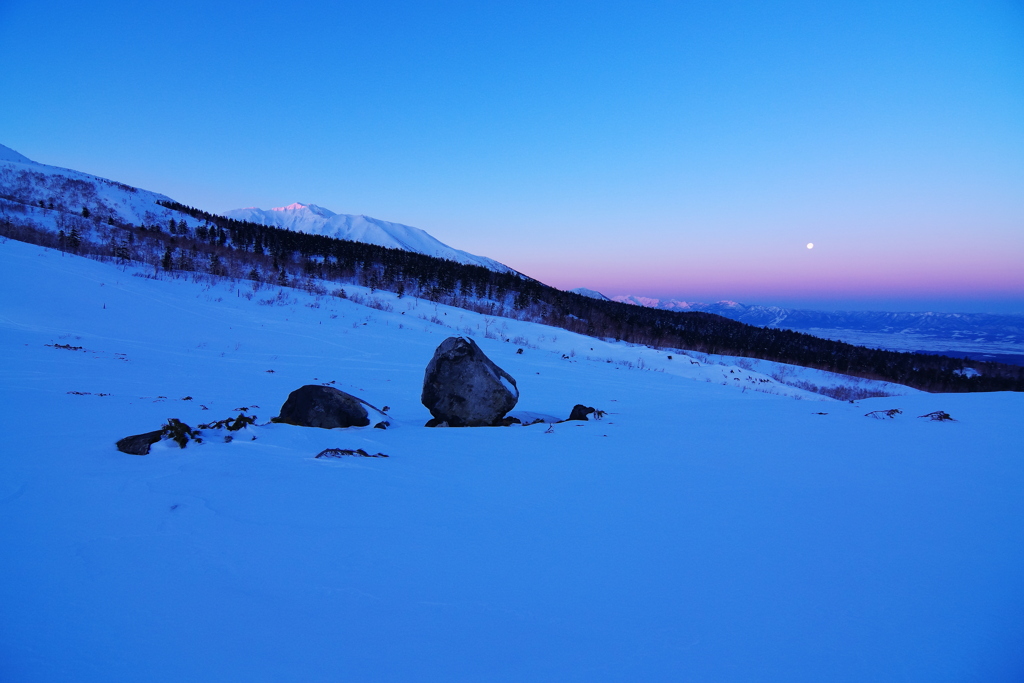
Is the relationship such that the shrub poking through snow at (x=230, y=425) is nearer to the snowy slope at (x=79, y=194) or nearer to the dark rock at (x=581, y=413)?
the dark rock at (x=581, y=413)

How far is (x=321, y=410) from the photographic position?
4.53 meters

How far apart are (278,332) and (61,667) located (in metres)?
11.6

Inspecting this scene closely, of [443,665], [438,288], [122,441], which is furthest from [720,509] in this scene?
[438,288]

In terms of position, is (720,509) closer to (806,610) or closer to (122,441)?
(806,610)

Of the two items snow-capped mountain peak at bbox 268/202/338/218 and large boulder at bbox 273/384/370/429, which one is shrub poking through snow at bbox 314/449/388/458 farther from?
snow-capped mountain peak at bbox 268/202/338/218

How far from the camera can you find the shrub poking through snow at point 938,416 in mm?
5043

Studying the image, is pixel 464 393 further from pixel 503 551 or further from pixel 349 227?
pixel 349 227

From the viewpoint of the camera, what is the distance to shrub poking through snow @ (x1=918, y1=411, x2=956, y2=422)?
504 centimetres

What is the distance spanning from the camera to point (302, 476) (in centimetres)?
284

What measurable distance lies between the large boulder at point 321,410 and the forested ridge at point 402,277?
17000 mm

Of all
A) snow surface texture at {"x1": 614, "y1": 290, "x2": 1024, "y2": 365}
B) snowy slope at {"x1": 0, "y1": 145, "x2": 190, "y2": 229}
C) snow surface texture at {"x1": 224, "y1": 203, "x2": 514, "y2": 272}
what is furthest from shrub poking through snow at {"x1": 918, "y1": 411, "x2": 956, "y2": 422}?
snow surface texture at {"x1": 224, "y1": 203, "x2": 514, "y2": 272}

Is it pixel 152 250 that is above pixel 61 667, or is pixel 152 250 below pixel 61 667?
above

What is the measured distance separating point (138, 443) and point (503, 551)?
2782 millimetres

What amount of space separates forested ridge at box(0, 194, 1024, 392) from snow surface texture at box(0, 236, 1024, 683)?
1890 centimetres
